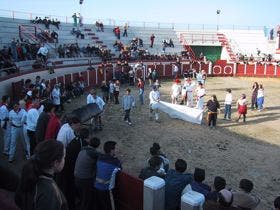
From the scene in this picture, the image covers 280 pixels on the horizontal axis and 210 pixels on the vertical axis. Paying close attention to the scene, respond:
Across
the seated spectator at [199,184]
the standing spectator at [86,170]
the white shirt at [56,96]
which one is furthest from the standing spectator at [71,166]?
the white shirt at [56,96]

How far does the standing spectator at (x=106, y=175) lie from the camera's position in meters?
6.06

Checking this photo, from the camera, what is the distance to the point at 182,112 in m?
16.2

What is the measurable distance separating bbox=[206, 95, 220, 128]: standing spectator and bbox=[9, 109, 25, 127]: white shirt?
7.89 m

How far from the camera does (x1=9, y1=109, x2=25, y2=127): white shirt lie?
9.52 metres

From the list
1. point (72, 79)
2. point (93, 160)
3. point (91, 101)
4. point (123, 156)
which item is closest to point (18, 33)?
point (72, 79)

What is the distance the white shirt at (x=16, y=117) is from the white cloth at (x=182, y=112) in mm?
7255

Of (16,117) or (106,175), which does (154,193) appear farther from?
(16,117)

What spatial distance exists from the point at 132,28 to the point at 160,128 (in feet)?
90.0

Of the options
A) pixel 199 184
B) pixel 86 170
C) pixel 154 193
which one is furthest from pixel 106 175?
pixel 199 184

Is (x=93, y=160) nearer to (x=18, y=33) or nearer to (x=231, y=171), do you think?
(x=231, y=171)

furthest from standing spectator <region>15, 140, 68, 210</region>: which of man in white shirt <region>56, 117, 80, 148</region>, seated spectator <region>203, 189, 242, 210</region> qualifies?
man in white shirt <region>56, 117, 80, 148</region>

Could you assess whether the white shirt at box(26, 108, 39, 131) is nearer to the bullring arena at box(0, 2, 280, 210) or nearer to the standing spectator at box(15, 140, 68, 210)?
the bullring arena at box(0, 2, 280, 210)

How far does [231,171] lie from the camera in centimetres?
1018

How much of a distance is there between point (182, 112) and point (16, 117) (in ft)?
27.6
